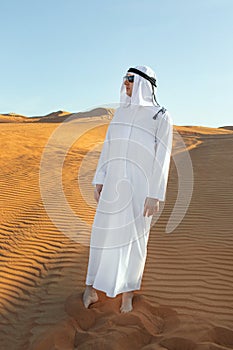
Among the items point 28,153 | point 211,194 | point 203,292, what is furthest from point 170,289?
point 28,153

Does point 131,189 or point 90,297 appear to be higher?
point 131,189

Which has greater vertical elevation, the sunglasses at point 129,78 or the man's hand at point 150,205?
the sunglasses at point 129,78

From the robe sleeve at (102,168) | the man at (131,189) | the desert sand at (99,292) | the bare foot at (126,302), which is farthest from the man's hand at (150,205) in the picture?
the desert sand at (99,292)

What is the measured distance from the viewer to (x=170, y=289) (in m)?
4.46

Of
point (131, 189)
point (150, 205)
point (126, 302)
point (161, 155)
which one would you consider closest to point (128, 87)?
point (161, 155)

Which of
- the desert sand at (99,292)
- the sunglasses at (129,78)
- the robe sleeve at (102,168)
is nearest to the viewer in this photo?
the desert sand at (99,292)

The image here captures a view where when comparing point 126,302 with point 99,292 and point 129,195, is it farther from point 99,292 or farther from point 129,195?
point 129,195

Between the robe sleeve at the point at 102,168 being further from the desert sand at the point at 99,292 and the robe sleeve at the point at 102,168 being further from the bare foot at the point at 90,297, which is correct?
the desert sand at the point at 99,292

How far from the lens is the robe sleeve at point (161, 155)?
3.62 metres

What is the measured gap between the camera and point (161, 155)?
12.1 ft

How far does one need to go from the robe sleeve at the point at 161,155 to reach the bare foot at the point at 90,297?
1.13 meters

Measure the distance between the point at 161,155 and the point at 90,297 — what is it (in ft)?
4.83

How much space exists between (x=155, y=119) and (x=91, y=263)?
1380 mm

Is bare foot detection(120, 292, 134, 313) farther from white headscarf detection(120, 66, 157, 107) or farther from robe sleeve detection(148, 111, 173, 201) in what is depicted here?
white headscarf detection(120, 66, 157, 107)
